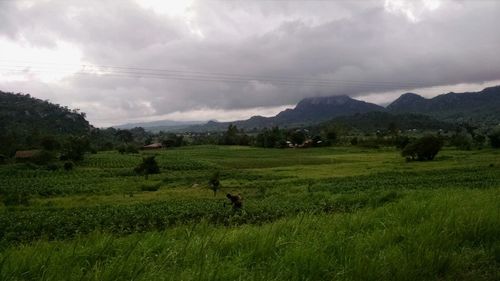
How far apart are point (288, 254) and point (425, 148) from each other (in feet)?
Answer: 234

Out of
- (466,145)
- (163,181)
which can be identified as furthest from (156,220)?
(466,145)

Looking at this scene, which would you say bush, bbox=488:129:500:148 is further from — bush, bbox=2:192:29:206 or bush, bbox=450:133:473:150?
bush, bbox=2:192:29:206

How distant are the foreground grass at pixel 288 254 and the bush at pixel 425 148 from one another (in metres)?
68.0

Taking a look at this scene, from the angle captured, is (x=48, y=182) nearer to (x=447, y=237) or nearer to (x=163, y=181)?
(x=163, y=181)

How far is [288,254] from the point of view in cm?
525

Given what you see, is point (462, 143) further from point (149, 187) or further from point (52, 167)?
point (52, 167)

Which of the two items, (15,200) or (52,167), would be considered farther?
(52,167)

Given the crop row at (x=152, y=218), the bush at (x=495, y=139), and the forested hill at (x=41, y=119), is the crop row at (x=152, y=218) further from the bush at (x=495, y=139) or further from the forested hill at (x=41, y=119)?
the forested hill at (x=41, y=119)

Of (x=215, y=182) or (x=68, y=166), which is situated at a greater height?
(x=215, y=182)

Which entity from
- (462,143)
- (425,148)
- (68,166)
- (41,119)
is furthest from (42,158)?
(41,119)

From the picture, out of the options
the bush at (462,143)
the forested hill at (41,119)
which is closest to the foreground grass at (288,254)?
the bush at (462,143)

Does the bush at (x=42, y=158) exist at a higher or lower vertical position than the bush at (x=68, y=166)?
higher

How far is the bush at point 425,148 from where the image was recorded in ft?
232

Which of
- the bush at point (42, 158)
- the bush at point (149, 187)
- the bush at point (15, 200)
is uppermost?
the bush at point (42, 158)
